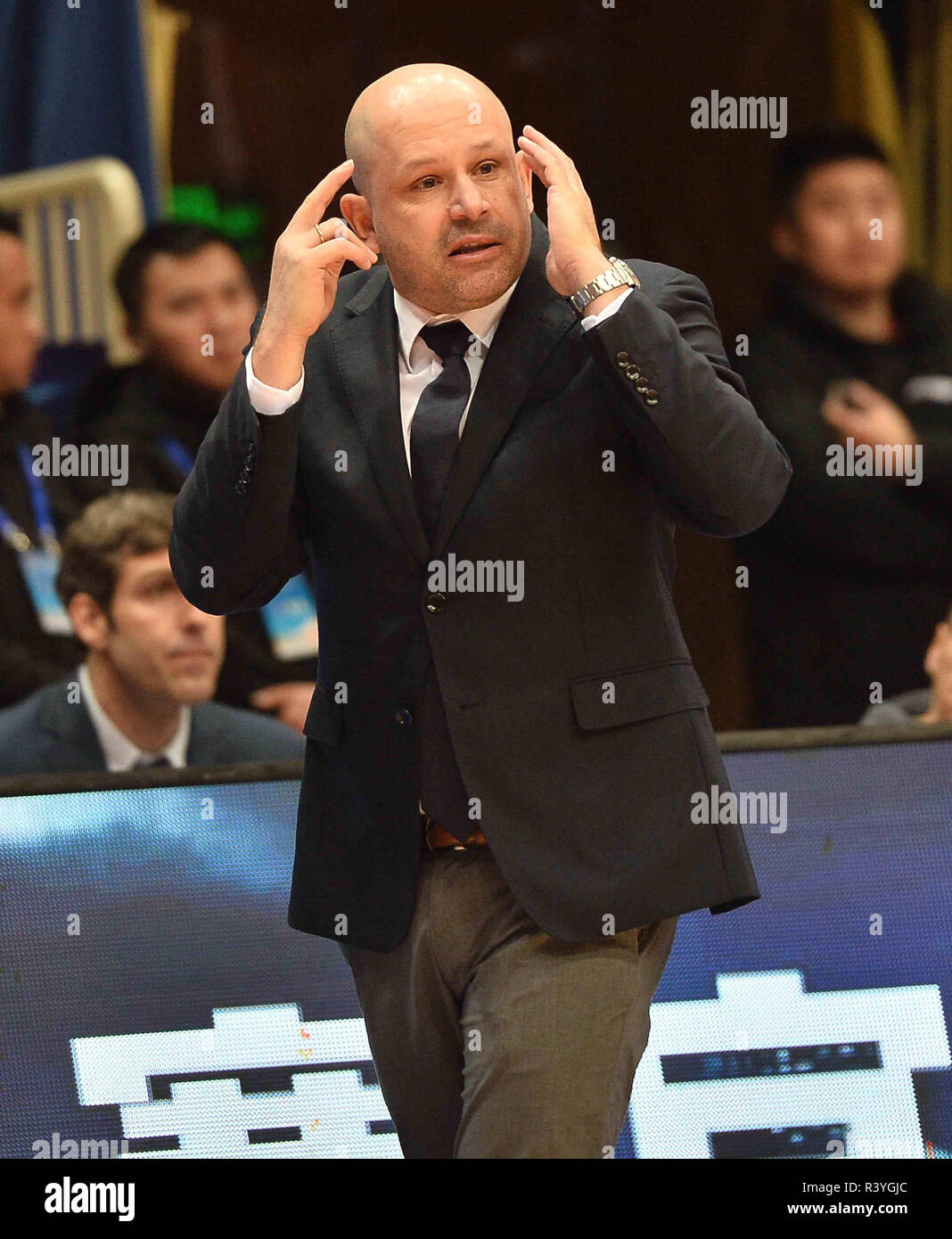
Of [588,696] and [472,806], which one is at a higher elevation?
[588,696]

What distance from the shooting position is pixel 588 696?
2158 millimetres

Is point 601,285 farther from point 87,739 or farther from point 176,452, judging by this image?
point 176,452

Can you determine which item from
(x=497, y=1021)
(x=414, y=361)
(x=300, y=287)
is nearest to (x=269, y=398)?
(x=300, y=287)

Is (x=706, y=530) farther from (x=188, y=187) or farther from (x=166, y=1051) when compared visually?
(x=188, y=187)

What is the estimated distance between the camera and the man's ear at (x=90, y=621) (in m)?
4.38

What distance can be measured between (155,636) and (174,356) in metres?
0.91

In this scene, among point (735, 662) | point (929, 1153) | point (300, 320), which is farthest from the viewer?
point (735, 662)

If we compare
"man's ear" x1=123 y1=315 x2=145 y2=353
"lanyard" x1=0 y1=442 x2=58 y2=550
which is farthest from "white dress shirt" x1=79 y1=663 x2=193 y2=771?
"man's ear" x1=123 y1=315 x2=145 y2=353

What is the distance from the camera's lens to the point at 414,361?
7.56ft

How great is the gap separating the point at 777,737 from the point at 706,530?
1062mm

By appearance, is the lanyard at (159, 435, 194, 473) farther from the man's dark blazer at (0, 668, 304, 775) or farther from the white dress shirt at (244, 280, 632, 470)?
the white dress shirt at (244, 280, 632, 470)

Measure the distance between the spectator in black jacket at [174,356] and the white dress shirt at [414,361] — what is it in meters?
2.43
